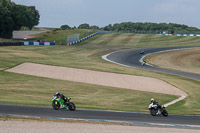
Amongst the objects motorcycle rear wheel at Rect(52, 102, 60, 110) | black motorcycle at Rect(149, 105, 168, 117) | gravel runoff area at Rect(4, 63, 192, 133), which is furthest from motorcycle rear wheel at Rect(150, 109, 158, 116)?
motorcycle rear wheel at Rect(52, 102, 60, 110)

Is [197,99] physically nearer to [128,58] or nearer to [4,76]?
[4,76]

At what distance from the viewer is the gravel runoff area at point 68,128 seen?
48.2 ft

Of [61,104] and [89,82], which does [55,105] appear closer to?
[61,104]

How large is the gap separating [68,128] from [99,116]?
3.93 metres

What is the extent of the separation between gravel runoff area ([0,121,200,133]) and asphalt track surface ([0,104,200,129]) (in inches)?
56.6

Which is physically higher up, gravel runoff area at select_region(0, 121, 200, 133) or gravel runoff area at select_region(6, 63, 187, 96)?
gravel runoff area at select_region(0, 121, 200, 133)

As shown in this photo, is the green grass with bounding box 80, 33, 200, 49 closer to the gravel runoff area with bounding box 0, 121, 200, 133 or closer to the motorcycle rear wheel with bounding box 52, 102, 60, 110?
the motorcycle rear wheel with bounding box 52, 102, 60, 110

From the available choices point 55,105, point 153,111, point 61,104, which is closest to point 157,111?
point 153,111

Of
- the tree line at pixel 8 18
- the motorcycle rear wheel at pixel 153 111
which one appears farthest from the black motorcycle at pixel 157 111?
the tree line at pixel 8 18

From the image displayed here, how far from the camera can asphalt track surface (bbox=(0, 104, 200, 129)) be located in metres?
18.1

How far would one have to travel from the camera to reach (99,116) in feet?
62.6

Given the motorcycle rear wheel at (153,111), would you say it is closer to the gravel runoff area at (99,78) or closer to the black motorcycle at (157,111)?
the black motorcycle at (157,111)

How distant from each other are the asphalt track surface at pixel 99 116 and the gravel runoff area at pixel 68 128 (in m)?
1.44

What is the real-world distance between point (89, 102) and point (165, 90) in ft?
37.1
